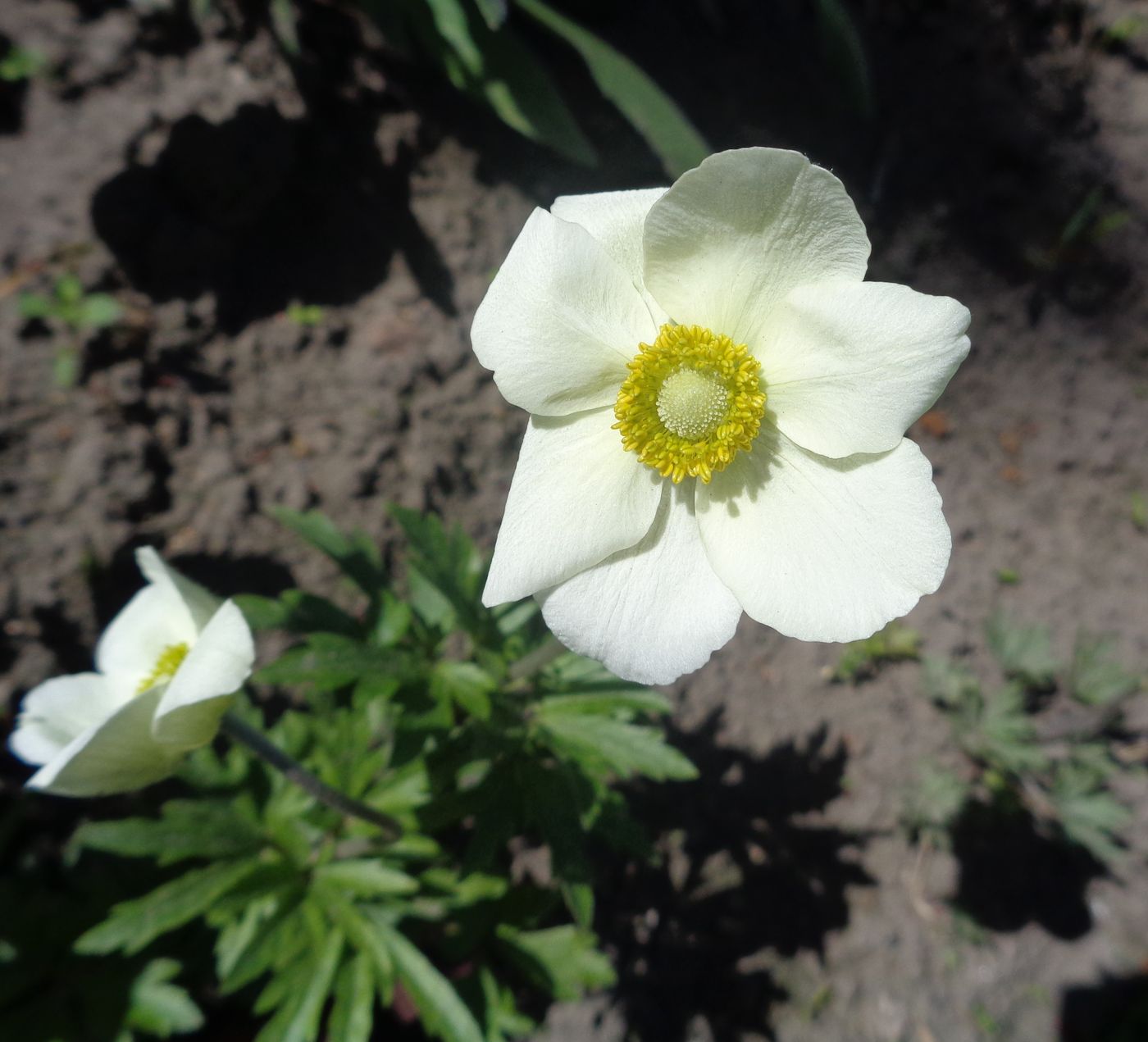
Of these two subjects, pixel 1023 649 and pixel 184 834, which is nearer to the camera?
pixel 184 834

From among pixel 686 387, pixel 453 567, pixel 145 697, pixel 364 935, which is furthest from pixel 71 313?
pixel 686 387

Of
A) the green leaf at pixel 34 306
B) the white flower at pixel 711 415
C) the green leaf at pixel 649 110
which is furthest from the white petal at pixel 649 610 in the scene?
the green leaf at pixel 34 306

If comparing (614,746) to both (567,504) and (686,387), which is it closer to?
(567,504)

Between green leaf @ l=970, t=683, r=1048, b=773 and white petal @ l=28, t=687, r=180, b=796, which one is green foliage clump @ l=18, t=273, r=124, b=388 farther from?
green leaf @ l=970, t=683, r=1048, b=773

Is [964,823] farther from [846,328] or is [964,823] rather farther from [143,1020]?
[143,1020]

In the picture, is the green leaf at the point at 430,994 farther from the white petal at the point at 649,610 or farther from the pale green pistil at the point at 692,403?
the pale green pistil at the point at 692,403

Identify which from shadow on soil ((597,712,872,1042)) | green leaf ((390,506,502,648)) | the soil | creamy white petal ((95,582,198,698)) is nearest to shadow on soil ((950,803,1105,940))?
the soil
